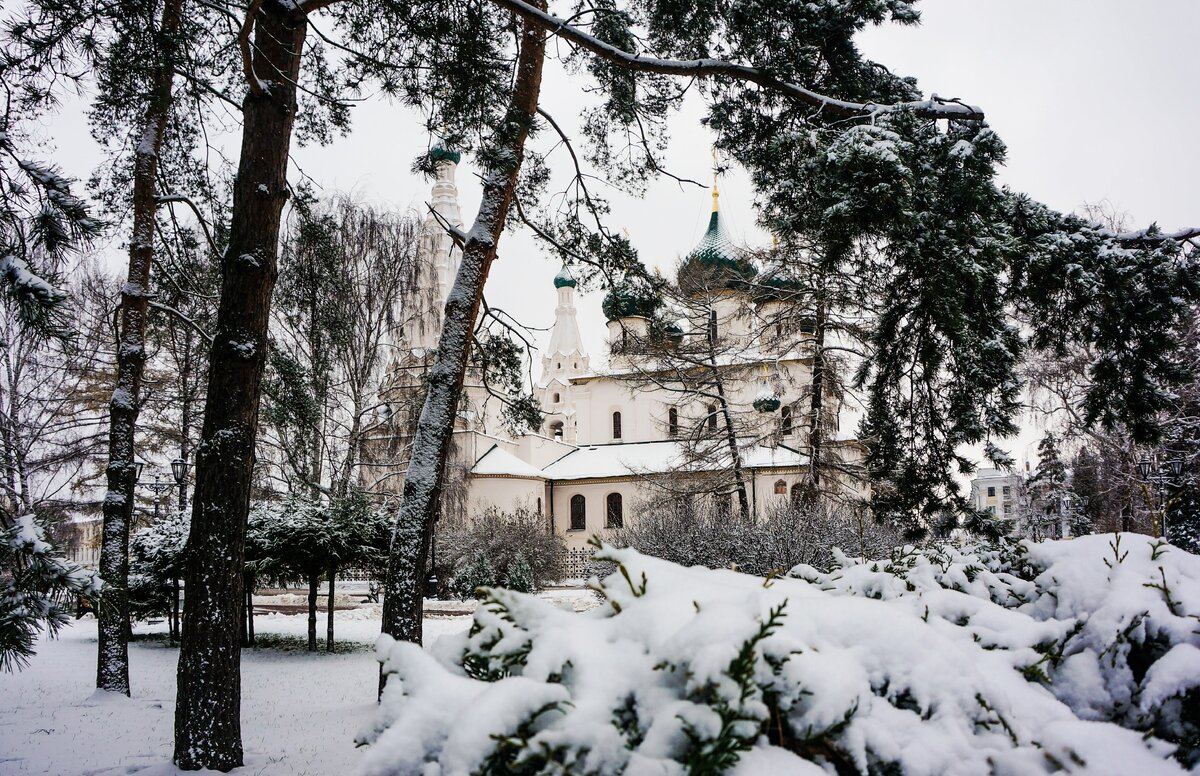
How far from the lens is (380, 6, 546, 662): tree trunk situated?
6.19 metres

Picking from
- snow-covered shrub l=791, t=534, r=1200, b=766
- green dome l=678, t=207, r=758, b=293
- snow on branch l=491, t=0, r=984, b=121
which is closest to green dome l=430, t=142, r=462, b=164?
snow on branch l=491, t=0, r=984, b=121

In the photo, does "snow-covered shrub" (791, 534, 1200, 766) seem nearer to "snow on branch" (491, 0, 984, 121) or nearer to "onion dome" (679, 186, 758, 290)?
"snow on branch" (491, 0, 984, 121)

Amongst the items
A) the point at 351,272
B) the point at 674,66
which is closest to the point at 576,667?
the point at 674,66

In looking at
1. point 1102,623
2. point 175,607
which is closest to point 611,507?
point 175,607

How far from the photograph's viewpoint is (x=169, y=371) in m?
20.8

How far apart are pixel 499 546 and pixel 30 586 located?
63.6 feet

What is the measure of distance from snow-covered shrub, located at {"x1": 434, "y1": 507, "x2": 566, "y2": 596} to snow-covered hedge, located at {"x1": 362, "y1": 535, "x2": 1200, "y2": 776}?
19334 mm

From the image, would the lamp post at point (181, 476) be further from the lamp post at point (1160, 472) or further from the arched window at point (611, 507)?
the lamp post at point (1160, 472)

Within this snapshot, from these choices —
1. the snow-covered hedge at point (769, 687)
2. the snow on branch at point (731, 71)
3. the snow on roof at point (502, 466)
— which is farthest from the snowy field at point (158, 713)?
the snow on roof at point (502, 466)

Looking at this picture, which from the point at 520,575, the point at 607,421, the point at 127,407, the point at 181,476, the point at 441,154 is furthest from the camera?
the point at 607,421

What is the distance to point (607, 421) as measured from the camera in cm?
3991

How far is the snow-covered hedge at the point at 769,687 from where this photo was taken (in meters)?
1.36

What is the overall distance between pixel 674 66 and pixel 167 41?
364 centimetres

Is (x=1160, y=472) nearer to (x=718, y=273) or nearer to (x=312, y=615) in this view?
(x=718, y=273)
